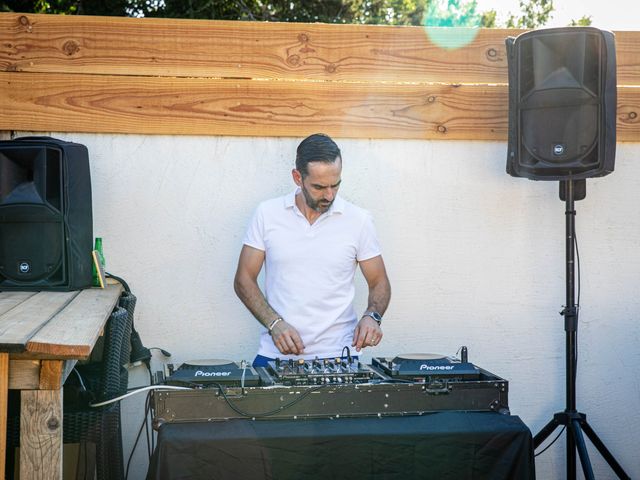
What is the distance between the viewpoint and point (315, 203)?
3119mm

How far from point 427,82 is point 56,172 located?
1.74 m

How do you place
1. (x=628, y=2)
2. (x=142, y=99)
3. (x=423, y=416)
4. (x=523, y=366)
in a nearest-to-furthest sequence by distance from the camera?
(x=423, y=416)
(x=142, y=99)
(x=523, y=366)
(x=628, y=2)

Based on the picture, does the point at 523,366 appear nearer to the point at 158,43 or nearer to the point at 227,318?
the point at 227,318

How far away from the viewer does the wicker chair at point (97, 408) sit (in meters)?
2.53

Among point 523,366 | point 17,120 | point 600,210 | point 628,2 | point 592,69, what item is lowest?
point 523,366

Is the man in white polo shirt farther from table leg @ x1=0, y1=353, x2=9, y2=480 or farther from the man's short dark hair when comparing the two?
table leg @ x1=0, y1=353, x2=9, y2=480

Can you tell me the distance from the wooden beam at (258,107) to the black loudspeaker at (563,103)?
36 centimetres

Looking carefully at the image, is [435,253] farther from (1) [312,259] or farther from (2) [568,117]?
(2) [568,117]

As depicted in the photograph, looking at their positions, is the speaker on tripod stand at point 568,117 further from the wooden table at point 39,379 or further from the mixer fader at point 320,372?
the wooden table at point 39,379

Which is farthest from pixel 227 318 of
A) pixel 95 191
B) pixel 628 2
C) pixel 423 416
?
pixel 628 2

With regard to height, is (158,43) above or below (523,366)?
above

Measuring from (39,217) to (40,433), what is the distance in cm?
119

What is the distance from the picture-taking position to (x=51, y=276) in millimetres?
2910

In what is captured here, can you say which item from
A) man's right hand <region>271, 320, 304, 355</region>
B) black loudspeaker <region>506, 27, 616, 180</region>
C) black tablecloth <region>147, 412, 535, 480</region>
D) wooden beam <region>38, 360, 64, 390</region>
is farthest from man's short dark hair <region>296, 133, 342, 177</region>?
wooden beam <region>38, 360, 64, 390</region>
